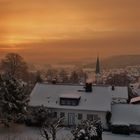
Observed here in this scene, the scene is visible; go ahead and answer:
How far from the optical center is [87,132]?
34219 mm

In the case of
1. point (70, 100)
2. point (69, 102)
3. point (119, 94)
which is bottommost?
point (119, 94)

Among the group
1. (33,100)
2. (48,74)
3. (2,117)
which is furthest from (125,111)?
(48,74)

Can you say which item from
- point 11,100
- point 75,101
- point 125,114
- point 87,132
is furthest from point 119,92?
point 87,132

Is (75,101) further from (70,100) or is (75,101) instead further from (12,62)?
(12,62)

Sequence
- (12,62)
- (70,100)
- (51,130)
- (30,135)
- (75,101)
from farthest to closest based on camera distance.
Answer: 1. (12,62)
2. (70,100)
3. (75,101)
4. (30,135)
5. (51,130)

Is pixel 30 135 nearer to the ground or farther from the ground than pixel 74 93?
nearer to the ground

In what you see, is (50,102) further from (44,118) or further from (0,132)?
(0,132)

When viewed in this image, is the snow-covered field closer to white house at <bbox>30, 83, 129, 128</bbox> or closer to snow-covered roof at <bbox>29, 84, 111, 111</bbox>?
white house at <bbox>30, 83, 129, 128</bbox>

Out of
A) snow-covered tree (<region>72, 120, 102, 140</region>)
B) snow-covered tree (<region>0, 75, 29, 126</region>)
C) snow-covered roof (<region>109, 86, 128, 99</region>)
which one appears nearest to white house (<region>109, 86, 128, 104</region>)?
snow-covered roof (<region>109, 86, 128, 99</region>)

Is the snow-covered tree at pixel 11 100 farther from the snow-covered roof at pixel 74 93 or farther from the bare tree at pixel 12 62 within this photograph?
the bare tree at pixel 12 62

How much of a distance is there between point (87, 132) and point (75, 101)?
1329 cm

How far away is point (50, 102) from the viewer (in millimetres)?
48156

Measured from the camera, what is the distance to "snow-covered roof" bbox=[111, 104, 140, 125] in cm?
4455

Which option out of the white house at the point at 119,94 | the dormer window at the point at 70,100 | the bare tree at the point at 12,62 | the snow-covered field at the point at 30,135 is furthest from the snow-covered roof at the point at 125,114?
the bare tree at the point at 12,62
